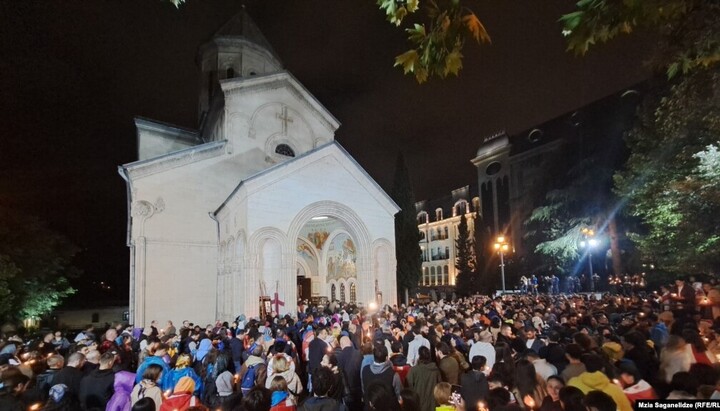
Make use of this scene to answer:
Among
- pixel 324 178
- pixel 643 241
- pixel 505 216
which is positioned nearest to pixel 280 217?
pixel 324 178

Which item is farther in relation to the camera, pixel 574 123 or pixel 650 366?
pixel 574 123

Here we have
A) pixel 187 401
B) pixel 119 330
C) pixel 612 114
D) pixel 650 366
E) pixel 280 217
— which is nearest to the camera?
pixel 187 401

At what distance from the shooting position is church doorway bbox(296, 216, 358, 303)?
24.7 meters

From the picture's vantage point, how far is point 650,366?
6.07 metres

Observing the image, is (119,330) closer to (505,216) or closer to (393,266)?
(393,266)

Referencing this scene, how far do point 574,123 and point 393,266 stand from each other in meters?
30.2

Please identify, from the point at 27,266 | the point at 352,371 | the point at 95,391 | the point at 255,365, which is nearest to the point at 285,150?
the point at 27,266

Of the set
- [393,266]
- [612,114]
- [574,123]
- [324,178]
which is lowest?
[393,266]

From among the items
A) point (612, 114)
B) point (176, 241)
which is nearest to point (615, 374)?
point (176, 241)

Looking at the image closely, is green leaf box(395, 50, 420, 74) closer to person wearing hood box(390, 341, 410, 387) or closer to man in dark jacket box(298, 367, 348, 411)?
man in dark jacket box(298, 367, 348, 411)

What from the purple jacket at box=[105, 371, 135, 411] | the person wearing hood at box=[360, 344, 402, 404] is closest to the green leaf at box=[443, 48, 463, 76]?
the person wearing hood at box=[360, 344, 402, 404]

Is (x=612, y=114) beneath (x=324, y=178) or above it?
above

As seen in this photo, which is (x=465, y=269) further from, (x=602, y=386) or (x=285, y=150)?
(x=602, y=386)

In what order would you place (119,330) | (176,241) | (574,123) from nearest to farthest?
(119,330), (176,241), (574,123)
